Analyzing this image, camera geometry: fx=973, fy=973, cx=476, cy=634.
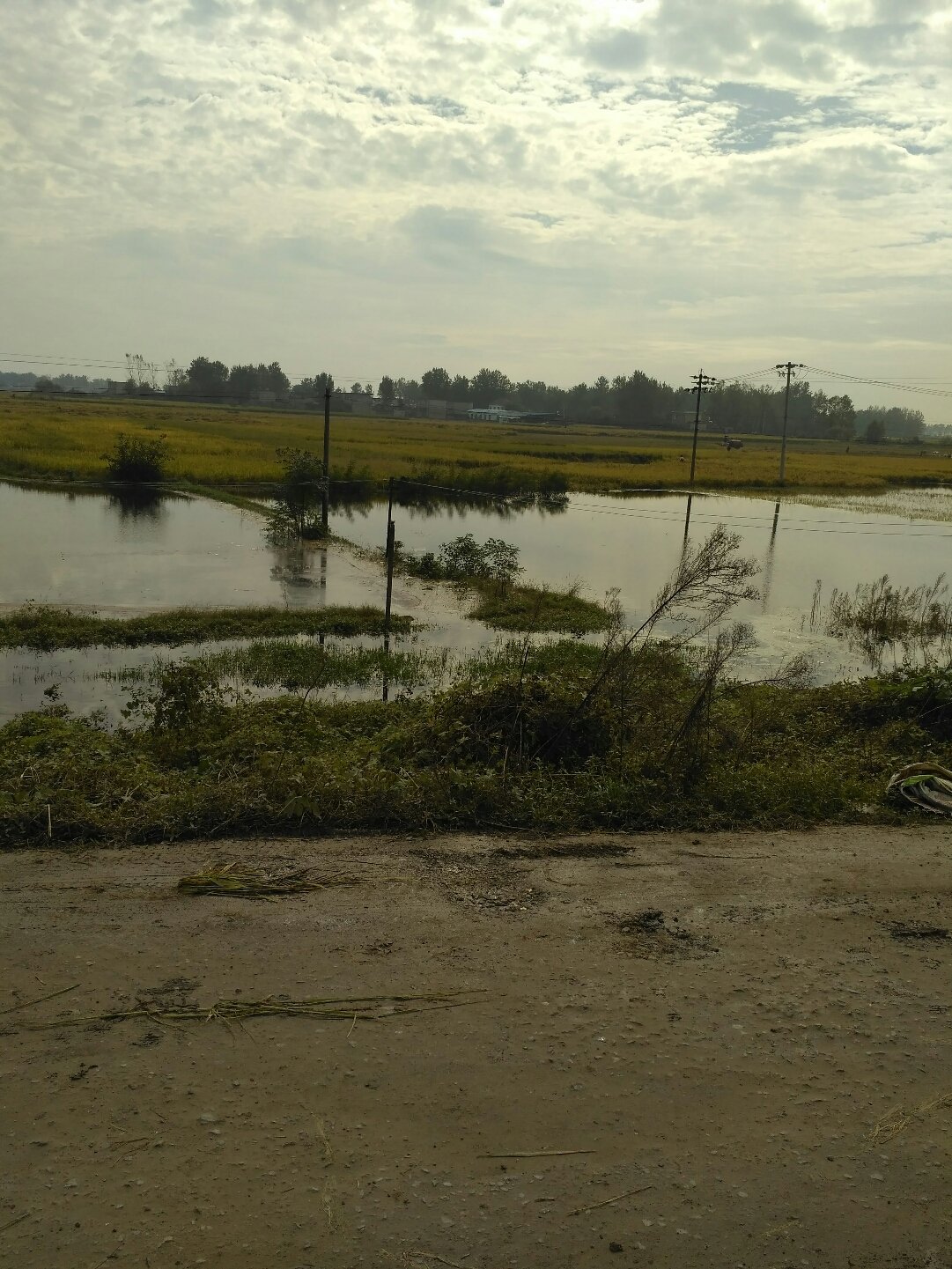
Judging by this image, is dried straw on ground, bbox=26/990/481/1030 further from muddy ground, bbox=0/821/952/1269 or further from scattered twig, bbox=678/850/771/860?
scattered twig, bbox=678/850/771/860

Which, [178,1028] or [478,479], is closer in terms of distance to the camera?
[178,1028]

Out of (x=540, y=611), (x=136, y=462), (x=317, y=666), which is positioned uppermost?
(x=136, y=462)

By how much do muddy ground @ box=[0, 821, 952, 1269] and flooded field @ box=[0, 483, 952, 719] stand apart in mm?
7010

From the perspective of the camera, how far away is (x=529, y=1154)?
9.18 feet

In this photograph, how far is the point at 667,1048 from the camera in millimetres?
3293

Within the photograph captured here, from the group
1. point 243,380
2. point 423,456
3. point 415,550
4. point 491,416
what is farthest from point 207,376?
point 415,550

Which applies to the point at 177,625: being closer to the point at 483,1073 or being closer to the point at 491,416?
the point at 483,1073

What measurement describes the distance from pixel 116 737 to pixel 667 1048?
571 cm

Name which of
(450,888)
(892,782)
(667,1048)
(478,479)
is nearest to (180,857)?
(450,888)

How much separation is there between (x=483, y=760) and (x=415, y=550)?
55.9 ft

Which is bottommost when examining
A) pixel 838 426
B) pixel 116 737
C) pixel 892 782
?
pixel 116 737

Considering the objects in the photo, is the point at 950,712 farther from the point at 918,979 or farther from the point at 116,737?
the point at 116,737

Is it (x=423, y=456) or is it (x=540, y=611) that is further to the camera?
(x=423, y=456)

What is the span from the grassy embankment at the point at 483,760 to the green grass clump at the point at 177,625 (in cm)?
484
